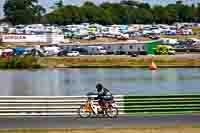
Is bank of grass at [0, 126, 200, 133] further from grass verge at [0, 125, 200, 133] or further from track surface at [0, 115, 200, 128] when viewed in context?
track surface at [0, 115, 200, 128]

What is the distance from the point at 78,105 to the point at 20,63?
86.0m

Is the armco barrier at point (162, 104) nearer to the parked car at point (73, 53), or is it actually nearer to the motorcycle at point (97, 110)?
the motorcycle at point (97, 110)

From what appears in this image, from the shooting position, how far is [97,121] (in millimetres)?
26578

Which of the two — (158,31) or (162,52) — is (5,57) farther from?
(158,31)

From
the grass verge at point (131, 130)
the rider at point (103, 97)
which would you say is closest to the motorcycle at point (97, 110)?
the rider at point (103, 97)

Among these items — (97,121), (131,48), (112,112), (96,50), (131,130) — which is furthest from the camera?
(131,48)

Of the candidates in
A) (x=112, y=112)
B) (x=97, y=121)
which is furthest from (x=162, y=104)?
(x=97, y=121)

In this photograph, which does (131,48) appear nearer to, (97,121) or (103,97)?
(103,97)

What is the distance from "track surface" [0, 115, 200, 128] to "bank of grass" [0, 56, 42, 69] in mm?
85724

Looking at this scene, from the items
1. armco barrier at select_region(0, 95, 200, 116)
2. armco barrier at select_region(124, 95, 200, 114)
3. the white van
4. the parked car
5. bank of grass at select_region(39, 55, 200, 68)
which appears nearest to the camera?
armco barrier at select_region(0, 95, 200, 116)

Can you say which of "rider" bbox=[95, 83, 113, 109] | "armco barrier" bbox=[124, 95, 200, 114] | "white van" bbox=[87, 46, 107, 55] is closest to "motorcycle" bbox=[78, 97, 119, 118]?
"rider" bbox=[95, 83, 113, 109]

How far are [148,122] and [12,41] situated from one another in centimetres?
12931

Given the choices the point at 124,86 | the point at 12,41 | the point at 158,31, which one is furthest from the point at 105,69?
the point at 158,31

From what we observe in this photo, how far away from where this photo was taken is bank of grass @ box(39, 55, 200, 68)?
113375 mm
